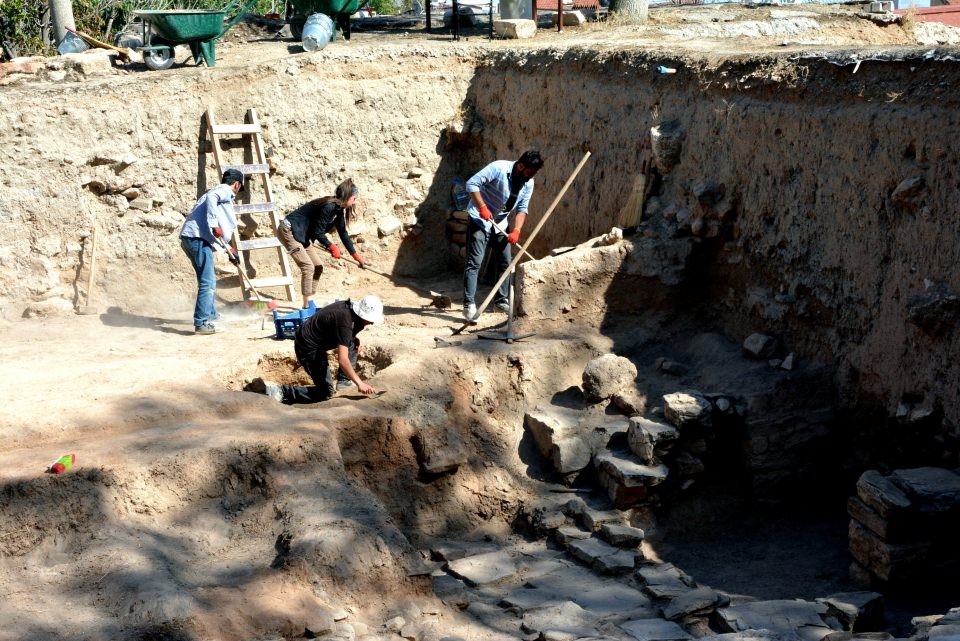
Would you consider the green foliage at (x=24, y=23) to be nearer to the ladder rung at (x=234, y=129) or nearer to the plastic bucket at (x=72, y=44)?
the plastic bucket at (x=72, y=44)

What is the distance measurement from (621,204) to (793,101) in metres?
2.12

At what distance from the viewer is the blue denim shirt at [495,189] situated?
953 cm

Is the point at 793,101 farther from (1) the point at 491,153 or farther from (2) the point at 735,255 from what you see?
(1) the point at 491,153

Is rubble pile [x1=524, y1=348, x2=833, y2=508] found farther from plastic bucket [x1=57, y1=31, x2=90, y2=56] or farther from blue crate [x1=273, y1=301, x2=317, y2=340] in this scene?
plastic bucket [x1=57, y1=31, x2=90, y2=56]

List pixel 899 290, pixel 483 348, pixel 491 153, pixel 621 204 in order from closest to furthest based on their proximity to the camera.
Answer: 1. pixel 899 290
2. pixel 483 348
3. pixel 621 204
4. pixel 491 153

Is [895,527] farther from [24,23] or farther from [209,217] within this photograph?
[24,23]

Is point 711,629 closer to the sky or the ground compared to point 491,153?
closer to the ground

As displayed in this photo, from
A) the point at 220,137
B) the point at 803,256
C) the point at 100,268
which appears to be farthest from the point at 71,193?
the point at 803,256

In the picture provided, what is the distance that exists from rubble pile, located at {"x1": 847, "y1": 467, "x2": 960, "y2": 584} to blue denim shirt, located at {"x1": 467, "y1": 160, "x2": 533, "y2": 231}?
4.45m

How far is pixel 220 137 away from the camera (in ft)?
36.6

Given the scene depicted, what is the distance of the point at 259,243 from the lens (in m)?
11.1

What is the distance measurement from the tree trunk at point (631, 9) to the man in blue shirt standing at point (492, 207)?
611cm

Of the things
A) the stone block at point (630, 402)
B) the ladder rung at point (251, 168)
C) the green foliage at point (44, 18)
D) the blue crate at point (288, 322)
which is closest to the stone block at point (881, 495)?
the stone block at point (630, 402)

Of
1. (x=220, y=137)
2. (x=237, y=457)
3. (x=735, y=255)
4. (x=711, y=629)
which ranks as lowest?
(x=711, y=629)
